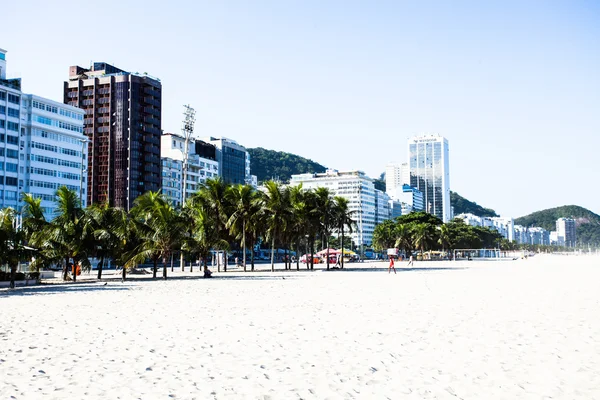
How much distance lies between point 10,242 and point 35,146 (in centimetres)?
6721

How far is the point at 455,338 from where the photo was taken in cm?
1253

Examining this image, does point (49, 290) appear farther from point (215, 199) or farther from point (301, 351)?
point (215, 199)

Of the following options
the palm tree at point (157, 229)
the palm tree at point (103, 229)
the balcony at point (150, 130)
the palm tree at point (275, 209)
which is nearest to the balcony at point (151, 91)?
the balcony at point (150, 130)

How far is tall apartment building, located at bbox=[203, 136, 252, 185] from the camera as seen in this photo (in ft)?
560

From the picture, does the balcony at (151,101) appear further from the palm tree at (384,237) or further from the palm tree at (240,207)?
the palm tree at (240,207)

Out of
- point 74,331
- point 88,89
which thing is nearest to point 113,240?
point 74,331

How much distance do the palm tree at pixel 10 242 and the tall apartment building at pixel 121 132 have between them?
85067 millimetres

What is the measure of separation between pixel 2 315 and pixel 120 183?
102197 millimetres

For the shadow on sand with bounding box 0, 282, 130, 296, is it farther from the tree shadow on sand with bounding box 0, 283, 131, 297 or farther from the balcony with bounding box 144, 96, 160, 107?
the balcony with bounding box 144, 96, 160, 107

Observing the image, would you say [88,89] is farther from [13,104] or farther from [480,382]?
[480,382]

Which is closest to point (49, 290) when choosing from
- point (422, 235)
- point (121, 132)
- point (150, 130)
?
point (121, 132)

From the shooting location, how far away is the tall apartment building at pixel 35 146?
84.2 meters

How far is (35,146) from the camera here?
89875mm

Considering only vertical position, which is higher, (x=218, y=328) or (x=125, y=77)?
(x=125, y=77)
